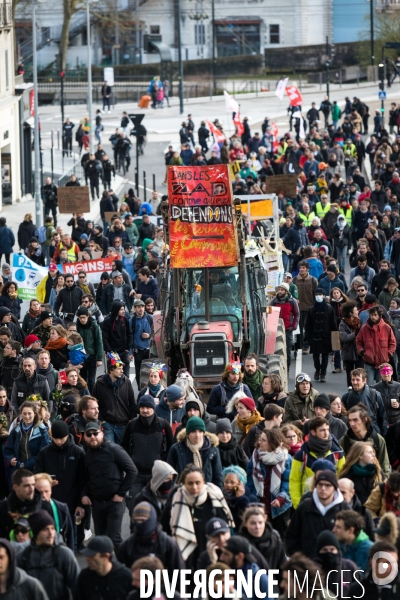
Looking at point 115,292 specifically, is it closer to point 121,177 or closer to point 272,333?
point 272,333

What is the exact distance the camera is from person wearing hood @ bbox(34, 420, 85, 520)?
13352 mm

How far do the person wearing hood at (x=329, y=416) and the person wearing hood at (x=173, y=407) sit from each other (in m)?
1.37

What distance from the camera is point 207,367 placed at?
705 inches

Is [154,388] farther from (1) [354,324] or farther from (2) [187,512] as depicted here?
(1) [354,324]

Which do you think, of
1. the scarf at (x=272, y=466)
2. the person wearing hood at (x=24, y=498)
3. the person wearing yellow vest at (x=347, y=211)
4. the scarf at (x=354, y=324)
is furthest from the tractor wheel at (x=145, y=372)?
the person wearing yellow vest at (x=347, y=211)

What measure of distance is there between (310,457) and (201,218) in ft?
21.5

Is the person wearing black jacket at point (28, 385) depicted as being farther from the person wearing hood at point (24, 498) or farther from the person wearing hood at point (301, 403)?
the person wearing hood at point (24, 498)

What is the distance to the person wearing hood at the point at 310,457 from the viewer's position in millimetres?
12688

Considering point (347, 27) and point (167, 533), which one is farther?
point (347, 27)

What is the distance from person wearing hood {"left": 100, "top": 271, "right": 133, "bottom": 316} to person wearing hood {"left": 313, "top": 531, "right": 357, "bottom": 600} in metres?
12.5

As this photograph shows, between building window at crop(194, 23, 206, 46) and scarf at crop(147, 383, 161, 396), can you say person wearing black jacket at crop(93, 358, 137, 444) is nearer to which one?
scarf at crop(147, 383, 161, 396)

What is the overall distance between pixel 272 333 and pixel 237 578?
9.72m

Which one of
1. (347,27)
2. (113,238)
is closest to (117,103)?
(347,27)

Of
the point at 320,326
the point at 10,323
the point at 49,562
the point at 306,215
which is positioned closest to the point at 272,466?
the point at 49,562
